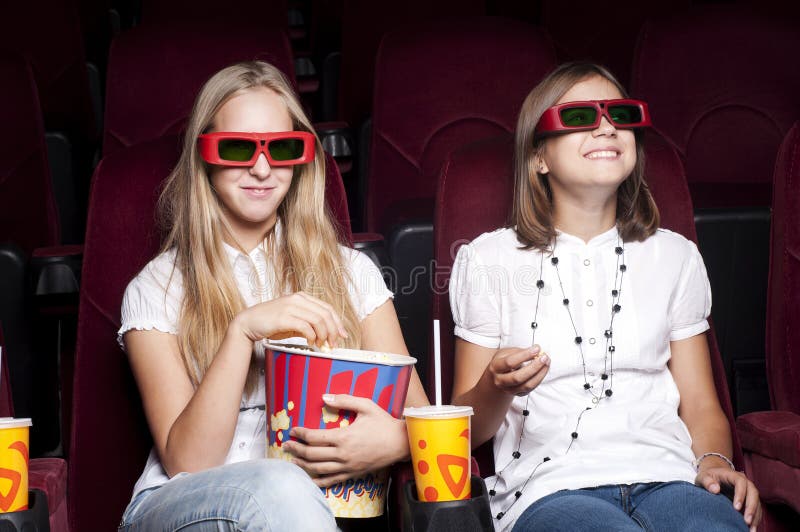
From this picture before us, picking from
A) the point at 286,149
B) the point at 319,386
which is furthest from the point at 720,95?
the point at 319,386

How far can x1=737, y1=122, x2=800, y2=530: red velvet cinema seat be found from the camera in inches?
45.1

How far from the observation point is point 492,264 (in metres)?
1.30

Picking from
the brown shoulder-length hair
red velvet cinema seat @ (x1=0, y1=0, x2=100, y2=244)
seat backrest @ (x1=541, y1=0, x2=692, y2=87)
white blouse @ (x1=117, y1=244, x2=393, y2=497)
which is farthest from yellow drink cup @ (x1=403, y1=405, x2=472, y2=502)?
seat backrest @ (x1=541, y1=0, x2=692, y2=87)

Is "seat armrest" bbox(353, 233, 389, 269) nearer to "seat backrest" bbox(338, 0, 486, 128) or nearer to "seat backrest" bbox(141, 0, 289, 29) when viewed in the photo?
"seat backrest" bbox(338, 0, 486, 128)

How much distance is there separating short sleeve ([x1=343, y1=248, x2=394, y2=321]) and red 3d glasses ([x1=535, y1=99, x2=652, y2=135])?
286 millimetres

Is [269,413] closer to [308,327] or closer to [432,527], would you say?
[308,327]

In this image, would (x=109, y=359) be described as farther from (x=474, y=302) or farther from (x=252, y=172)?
(x=474, y=302)

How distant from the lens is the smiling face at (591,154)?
1.27 m

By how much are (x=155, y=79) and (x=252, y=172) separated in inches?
27.1

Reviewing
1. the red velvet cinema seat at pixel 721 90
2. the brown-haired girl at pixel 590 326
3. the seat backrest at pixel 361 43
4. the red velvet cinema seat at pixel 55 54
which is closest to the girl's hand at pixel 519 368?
the brown-haired girl at pixel 590 326

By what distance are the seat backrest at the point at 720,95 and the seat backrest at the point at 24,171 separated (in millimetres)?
1102

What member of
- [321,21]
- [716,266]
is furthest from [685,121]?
[321,21]

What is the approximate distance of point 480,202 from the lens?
135cm

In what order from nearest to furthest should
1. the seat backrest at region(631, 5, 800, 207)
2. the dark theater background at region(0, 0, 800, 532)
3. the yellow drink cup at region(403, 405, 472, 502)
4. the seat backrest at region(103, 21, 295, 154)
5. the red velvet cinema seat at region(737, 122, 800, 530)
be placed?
the yellow drink cup at region(403, 405, 472, 502) → the red velvet cinema seat at region(737, 122, 800, 530) → the dark theater background at region(0, 0, 800, 532) → the seat backrest at region(103, 21, 295, 154) → the seat backrest at region(631, 5, 800, 207)
